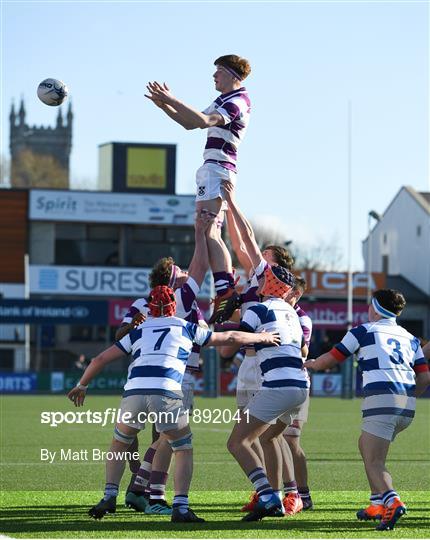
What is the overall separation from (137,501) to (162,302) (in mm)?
2271

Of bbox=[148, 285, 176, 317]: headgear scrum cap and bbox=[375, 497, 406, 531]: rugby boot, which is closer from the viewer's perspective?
bbox=[375, 497, 406, 531]: rugby boot

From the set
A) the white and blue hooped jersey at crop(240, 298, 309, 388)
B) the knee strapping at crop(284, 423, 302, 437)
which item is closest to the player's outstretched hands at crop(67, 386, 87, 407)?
the white and blue hooped jersey at crop(240, 298, 309, 388)

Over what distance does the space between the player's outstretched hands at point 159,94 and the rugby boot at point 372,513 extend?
374 centimetres

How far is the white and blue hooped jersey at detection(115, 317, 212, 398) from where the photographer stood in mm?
10555

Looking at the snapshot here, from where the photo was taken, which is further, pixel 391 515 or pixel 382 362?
pixel 382 362

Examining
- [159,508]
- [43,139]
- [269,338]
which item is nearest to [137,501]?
[159,508]

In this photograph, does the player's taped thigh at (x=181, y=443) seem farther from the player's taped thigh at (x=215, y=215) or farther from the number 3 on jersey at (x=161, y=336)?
the player's taped thigh at (x=215, y=215)

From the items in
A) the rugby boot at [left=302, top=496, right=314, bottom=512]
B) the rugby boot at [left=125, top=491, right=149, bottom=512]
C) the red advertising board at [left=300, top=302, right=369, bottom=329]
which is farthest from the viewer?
the red advertising board at [left=300, top=302, right=369, bottom=329]

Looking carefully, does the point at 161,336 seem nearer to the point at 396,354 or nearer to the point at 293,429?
the point at 396,354

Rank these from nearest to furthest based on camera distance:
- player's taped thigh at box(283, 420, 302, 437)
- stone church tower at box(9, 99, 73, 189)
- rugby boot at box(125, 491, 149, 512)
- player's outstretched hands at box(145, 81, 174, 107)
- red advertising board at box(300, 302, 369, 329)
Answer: player's outstretched hands at box(145, 81, 174, 107), rugby boot at box(125, 491, 149, 512), player's taped thigh at box(283, 420, 302, 437), red advertising board at box(300, 302, 369, 329), stone church tower at box(9, 99, 73, 189)

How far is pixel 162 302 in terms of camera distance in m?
10.7

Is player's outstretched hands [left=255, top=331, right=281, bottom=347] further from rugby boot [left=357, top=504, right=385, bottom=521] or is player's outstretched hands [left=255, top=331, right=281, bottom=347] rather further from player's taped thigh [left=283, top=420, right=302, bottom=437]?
player's taped thigh [left=283, top=420, right=302, bottom=437]

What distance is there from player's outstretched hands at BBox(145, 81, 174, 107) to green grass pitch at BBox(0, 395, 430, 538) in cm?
337

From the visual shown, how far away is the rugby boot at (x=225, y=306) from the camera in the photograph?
36.9ft
